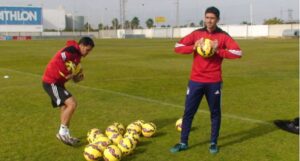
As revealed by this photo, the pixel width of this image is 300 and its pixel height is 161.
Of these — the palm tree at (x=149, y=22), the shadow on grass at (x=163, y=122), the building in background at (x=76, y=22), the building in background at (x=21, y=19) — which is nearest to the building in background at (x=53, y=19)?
the building in background at (x=76, y=22)

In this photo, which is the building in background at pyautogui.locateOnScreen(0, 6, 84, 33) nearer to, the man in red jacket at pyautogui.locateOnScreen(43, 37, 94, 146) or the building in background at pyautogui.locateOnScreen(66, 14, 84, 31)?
the building in background at pyautogui.locateOnScreen(66, 14, 84, 31)

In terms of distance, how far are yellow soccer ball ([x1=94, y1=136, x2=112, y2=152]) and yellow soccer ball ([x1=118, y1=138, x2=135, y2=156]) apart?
0.69 ft

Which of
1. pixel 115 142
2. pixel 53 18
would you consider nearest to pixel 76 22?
pixel 53 18

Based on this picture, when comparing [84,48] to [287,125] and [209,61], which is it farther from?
[287,125]

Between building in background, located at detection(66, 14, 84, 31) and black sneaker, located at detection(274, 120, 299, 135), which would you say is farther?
building in background, located at detection(66, 14, 84, 31)

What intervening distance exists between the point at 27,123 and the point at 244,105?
5553 millimetres

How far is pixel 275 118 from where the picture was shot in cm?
976

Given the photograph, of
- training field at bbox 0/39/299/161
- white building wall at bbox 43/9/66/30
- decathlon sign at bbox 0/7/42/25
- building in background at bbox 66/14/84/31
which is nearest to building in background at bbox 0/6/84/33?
decathlon sign at bbox 0/7/42/25

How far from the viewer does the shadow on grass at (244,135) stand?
779 centimetres

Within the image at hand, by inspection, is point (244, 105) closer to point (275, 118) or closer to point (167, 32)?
point (275, 118)

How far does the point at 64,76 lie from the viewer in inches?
300

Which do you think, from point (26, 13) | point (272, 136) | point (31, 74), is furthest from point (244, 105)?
point (26, 13)

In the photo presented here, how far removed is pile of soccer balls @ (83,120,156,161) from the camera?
6.65 m

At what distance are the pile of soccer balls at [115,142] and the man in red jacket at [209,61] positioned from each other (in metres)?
0.78
